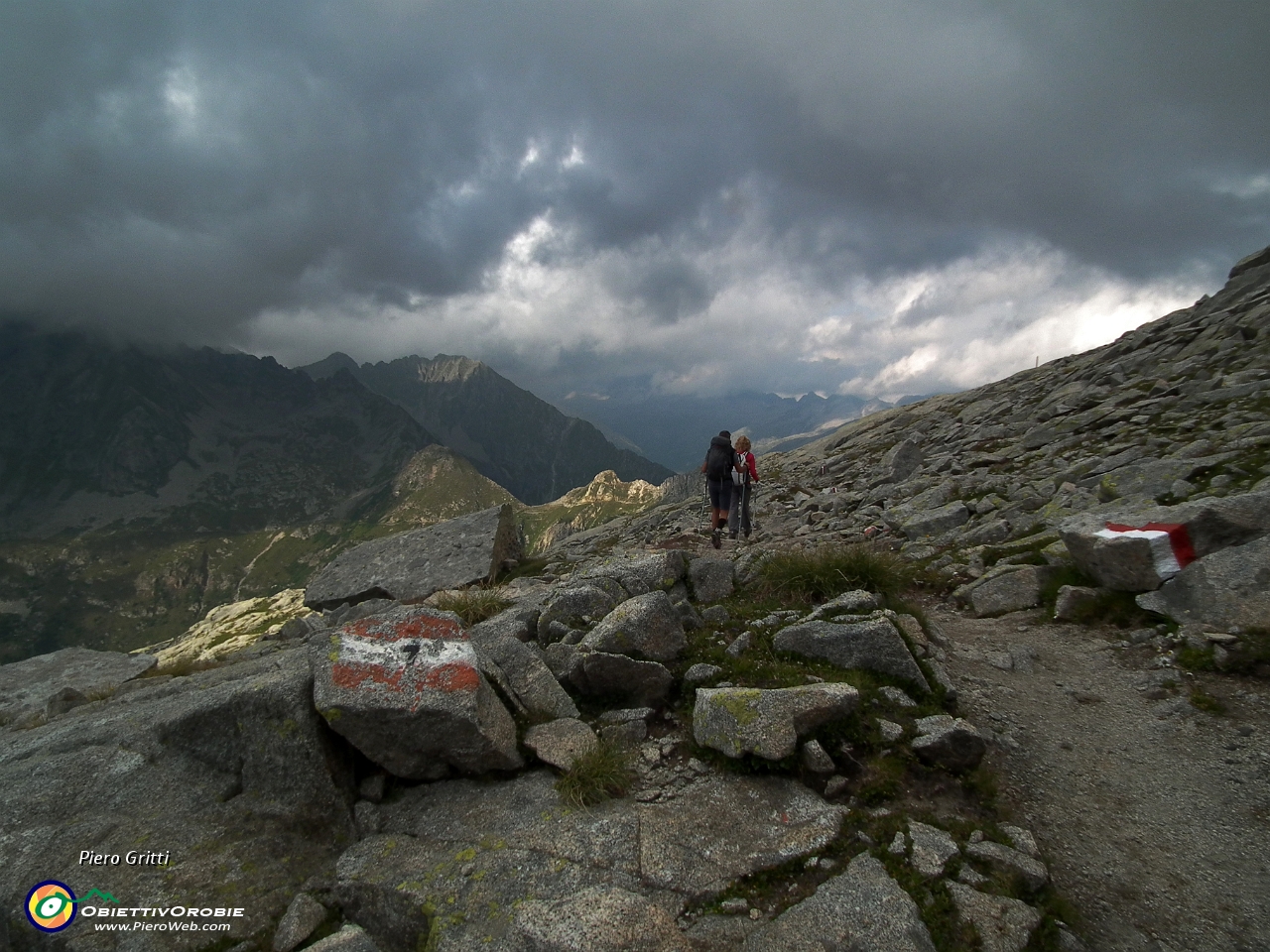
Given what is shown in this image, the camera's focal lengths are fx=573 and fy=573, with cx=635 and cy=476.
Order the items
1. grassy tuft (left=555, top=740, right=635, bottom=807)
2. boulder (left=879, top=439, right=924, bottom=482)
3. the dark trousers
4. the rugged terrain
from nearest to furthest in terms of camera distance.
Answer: the rugged terrain → grassy tuft (left=555, top=740, right=635, bottom=807) → the dark trousers → boulder (left=879, top=439, right=924, bottom=482)

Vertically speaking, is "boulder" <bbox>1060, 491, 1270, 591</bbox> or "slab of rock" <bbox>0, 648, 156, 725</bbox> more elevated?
"slab of rock" <bbox>0, 648, 156, 725</bbox>

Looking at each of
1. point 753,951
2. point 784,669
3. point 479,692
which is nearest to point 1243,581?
point 784,669

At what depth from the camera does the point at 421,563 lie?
859 inches

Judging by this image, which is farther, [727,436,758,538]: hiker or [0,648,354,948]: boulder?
[727,436,758,538]: hiker

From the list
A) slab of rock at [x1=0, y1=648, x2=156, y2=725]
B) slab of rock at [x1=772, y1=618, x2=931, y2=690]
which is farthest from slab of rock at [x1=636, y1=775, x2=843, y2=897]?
slab of rock at [x1=0, y1=648, x2=156, y2=725]

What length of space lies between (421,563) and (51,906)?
16.3 m

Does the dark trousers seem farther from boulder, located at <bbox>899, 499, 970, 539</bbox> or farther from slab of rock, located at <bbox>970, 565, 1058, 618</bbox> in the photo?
slab of rock, located at <bbox>970, 565, 1058, 618</bbox>

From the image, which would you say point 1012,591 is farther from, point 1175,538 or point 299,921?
point 299,921

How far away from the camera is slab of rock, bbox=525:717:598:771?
752 cm

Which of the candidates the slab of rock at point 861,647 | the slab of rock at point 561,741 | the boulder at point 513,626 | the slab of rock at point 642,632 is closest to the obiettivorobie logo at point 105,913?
the slab of rock at point 561,741

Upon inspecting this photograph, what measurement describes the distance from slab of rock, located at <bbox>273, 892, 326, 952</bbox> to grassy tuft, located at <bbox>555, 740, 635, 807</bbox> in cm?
270

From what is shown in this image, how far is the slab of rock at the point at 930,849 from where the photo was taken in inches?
224

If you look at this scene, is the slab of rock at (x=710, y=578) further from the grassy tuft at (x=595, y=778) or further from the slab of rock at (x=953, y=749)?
the slab of rock at (x=953, y=749)

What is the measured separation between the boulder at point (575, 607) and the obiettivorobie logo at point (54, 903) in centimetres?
641
